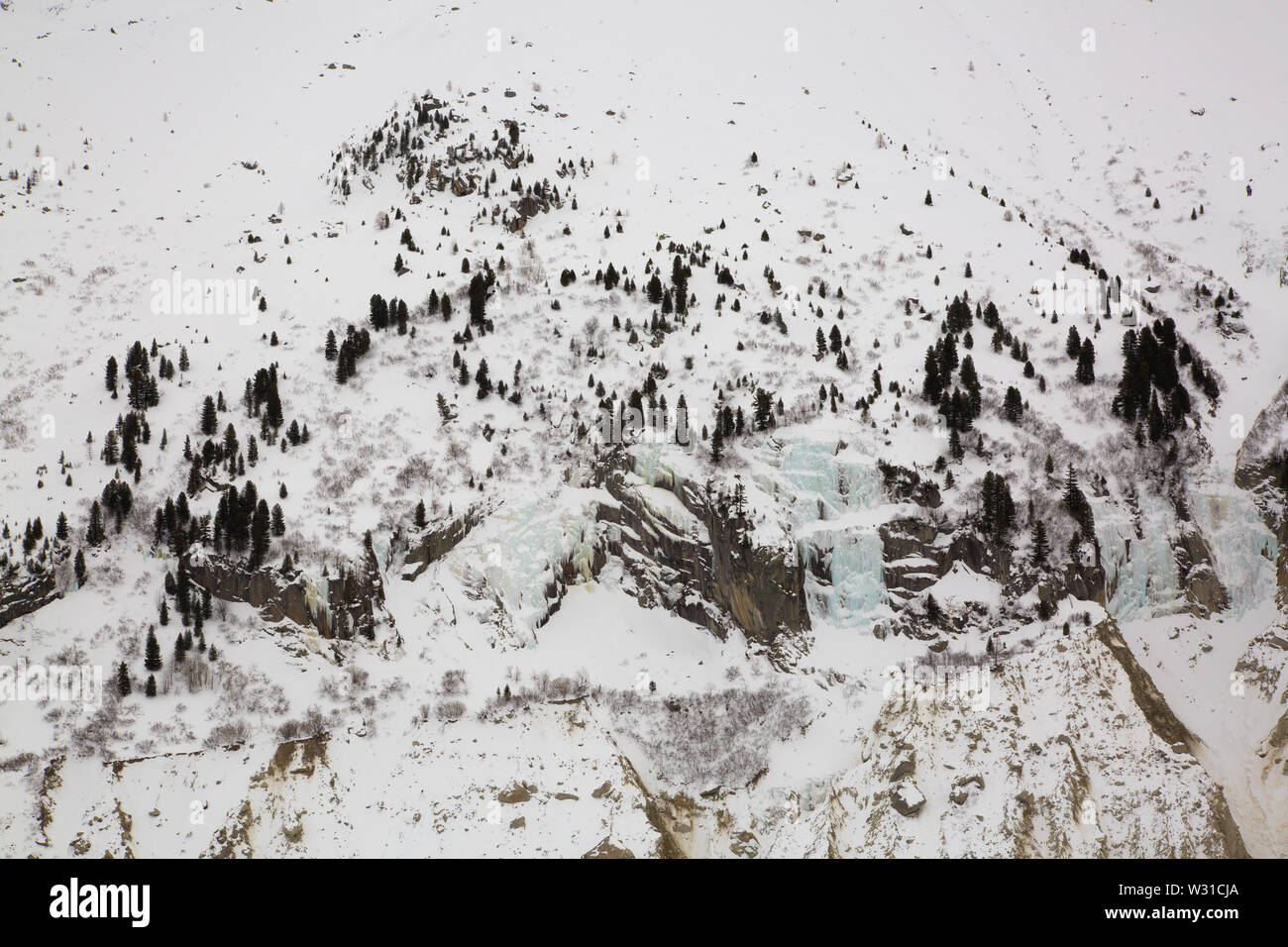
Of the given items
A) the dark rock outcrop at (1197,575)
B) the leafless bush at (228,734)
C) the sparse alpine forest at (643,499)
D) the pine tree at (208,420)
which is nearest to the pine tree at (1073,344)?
the sparse alpine forest at (643,499)

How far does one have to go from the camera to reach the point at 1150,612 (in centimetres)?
4759

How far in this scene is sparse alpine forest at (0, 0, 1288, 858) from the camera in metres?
40.4

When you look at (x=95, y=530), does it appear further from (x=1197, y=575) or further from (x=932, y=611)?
(x=1197, y=575)

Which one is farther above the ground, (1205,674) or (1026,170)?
(1026,170)

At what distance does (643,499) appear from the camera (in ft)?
180

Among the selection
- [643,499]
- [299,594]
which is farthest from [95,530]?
[643,499]

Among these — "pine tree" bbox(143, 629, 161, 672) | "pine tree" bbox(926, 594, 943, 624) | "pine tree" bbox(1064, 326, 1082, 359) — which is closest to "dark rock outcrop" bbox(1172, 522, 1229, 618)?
"pine tree" bbox(926, 594, 943, 624)

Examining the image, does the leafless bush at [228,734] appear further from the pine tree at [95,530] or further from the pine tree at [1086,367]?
the pine tree at [1086,367]

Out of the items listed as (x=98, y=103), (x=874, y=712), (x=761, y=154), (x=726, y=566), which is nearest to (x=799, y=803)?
(x=874, y=712)

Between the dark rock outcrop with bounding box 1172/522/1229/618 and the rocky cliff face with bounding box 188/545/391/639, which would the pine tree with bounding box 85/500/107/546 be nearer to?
the rocky cliff face with bounding box 188/545/391/639

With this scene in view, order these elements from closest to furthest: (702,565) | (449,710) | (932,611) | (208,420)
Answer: (449,710) → (932,611) → (702,565) → (208,420)

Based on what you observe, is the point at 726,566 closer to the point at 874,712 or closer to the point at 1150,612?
the point at 874,712

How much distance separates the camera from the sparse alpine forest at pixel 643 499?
4044 centimetres
